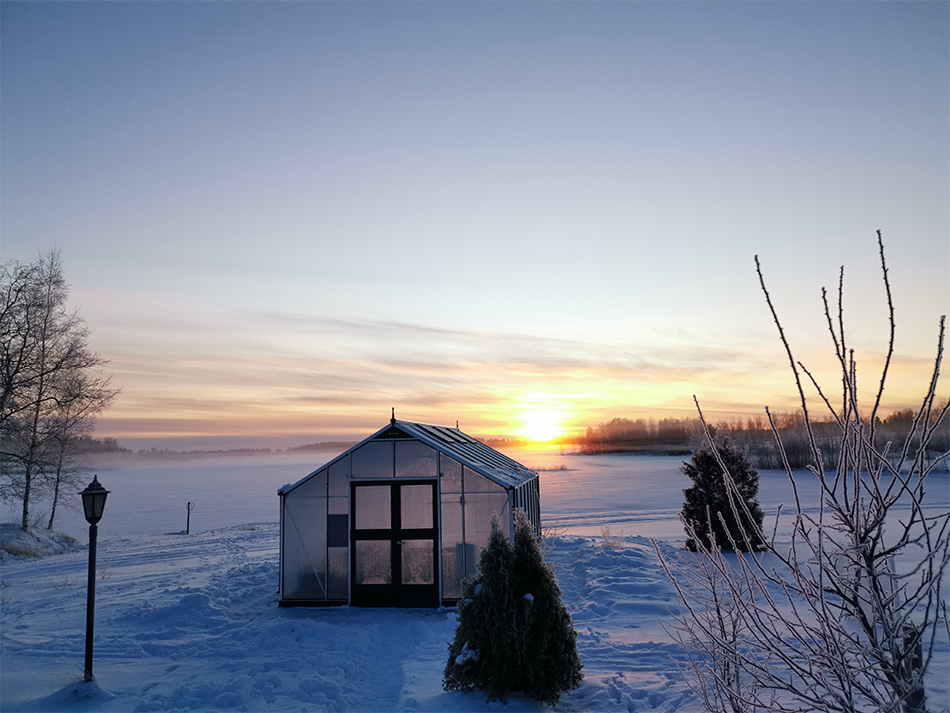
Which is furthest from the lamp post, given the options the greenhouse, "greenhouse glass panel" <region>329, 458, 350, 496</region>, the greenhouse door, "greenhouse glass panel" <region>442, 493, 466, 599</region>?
"greenhouse glass panel" <region>442, 493, 466, 599</region>

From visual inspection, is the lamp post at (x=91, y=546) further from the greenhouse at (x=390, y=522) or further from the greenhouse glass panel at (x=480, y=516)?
the greenhouse glass panel at (x=480, y=516)

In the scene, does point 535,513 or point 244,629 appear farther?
point 535,513

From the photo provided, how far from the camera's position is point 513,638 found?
23.7 ft

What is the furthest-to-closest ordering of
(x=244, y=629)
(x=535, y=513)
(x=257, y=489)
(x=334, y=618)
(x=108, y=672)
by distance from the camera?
(x=257, y=489) → (x=535, y=513) → (x=334, y=618) → (x=244, y=629) → (x=108, y=672)

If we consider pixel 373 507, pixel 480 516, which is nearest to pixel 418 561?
pixel 373 507

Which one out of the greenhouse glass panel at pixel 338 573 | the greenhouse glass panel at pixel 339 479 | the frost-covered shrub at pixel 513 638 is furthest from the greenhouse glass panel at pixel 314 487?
the frost-covered shrub at pixel 513 638

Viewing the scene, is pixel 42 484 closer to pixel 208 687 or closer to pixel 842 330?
pixel 208 687

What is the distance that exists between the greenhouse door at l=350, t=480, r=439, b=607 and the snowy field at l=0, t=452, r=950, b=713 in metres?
0.50

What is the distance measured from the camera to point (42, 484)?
22.1 metres

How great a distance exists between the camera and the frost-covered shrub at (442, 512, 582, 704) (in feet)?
23.8

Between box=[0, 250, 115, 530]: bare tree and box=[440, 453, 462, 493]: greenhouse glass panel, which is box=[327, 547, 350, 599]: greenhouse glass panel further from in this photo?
box=[0, 250, 115, 530]: bare tree

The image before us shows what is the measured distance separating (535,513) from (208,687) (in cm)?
997

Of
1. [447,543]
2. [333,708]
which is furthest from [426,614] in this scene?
[333,708]

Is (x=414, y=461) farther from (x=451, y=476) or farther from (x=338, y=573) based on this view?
(x=338, y=573)
